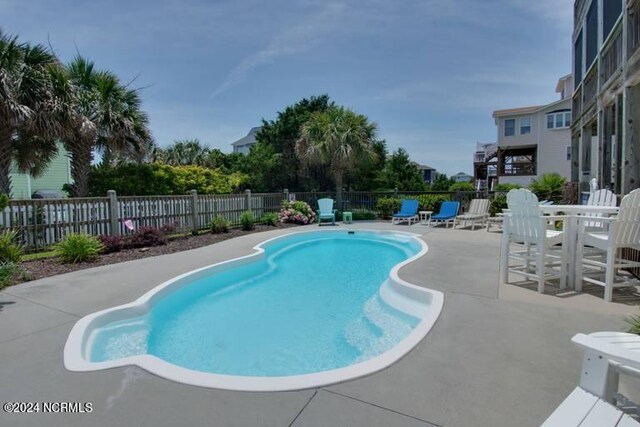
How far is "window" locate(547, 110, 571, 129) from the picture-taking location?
75.8ft

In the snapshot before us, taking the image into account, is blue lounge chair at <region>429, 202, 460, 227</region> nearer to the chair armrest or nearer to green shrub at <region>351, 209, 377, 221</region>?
green shrub at <region>351, 209, 377, 221</region>

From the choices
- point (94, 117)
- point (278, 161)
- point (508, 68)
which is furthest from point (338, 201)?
point (94, 117)

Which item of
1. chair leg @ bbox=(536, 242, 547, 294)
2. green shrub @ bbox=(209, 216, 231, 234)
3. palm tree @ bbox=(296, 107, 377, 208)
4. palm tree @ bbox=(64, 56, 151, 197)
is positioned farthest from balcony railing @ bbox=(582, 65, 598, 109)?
palm tree @ bbox=(64, 56, 151, 197)

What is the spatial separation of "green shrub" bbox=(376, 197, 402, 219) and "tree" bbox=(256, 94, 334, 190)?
4.43 meters

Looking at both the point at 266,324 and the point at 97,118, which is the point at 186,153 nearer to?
the point at 97,118

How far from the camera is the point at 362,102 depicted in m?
17.2

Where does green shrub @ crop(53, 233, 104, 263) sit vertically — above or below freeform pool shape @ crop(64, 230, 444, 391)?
above

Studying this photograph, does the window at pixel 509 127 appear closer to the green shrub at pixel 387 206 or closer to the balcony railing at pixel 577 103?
the balcony railing at pixel 577 103

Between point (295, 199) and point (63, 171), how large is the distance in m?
15.5

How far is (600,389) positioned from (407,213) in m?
12.8

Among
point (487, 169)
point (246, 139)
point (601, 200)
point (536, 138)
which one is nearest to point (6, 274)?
point (601, 200)

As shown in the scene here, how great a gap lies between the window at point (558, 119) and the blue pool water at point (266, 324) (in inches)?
899

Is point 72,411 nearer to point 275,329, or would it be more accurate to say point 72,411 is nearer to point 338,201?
point 275,329

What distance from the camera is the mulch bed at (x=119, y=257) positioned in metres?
5.87
